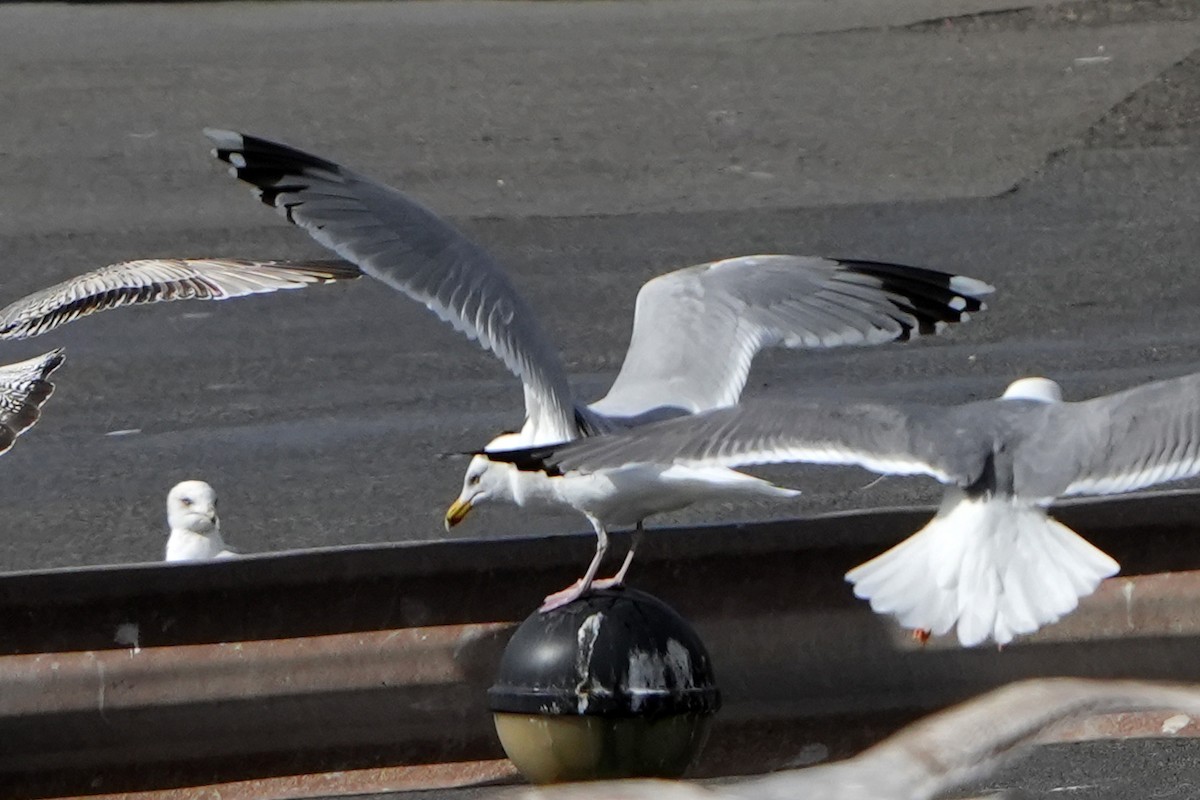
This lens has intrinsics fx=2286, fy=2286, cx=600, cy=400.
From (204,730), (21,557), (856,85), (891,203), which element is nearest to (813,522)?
(204,730)

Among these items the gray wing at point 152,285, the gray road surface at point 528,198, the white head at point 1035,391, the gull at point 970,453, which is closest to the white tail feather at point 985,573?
the gull at point 970,453

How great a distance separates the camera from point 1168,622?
5715 mm

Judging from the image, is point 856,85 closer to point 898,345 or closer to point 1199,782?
point 898,345

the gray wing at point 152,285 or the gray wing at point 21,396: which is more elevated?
the gray wing at point 152,285

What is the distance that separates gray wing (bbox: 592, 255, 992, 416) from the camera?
23.7ft

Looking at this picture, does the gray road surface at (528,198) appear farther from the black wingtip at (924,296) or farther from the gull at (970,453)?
the gull at (970,453)

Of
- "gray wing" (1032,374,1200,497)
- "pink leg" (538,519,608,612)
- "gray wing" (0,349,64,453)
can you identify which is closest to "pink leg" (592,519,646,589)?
"pink leg" (538,519,608,612)

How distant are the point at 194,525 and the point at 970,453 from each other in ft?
8.74

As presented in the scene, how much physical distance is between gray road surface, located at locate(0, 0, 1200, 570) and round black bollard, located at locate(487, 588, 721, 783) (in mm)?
3061

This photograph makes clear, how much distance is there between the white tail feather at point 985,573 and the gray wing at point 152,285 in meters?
3.45

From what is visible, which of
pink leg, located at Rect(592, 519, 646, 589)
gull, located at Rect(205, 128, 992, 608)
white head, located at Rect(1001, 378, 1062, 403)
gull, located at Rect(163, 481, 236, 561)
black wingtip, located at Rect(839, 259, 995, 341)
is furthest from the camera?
black wingtip, located at Rect(839, 259, 995, 341)

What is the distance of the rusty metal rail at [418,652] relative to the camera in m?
5.33

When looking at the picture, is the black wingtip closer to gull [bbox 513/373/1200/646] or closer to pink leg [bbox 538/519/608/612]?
gull [bbox 513/373/1200/646]

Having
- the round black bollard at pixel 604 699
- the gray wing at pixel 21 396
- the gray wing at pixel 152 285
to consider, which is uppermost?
the gray wing at pixel 152 285
